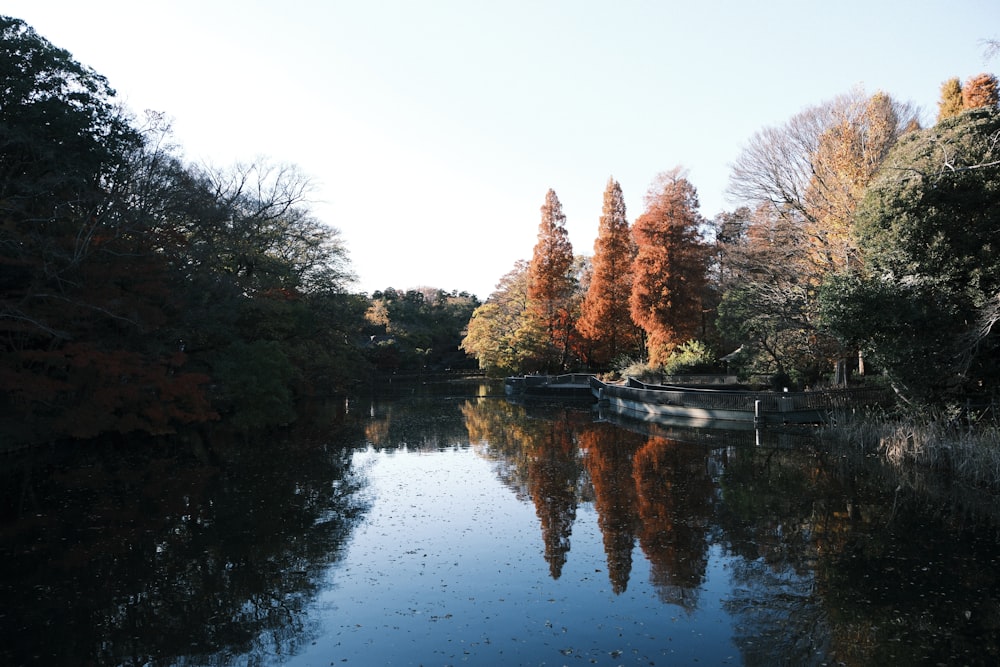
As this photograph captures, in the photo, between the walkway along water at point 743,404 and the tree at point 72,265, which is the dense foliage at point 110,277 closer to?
the tree at point 72,265

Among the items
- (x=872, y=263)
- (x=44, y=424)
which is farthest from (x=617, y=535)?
(x=44, y=424)

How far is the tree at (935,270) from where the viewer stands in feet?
49.0

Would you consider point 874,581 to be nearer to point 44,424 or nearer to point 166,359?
point 166,359

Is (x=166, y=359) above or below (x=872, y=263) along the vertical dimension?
below

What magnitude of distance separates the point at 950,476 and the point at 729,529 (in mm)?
6899

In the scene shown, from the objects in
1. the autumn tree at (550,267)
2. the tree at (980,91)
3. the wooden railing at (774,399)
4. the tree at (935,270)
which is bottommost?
the wooden railing at (774,399)

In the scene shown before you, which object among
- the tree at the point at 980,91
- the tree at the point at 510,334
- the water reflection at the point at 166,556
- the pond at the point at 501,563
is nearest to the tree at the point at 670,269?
the tree at the point at 510,334

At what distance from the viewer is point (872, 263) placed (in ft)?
54.8

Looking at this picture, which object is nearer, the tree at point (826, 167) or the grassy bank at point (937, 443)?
the grassy bank at point (937, 443)

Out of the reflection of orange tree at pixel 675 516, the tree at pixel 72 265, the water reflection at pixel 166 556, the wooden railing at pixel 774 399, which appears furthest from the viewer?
the wooden railing at pixel 774 399

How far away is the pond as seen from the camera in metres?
6.67

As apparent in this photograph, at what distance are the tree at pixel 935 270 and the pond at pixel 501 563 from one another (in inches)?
115

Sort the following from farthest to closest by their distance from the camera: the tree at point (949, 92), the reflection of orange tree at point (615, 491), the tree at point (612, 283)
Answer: the tree at point (612, 283) → the tree at point (949, 92) → the reflection of orange tree at point (615, 491)

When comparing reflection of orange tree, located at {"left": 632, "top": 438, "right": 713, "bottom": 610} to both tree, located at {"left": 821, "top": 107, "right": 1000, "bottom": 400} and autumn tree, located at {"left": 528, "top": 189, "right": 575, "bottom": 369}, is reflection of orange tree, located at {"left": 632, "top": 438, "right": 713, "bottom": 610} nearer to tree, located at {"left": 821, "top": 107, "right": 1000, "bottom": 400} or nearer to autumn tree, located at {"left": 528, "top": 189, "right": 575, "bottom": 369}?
tree, located at {"left": 821, "top": 107, "right": 1000, "bottom": 400}
